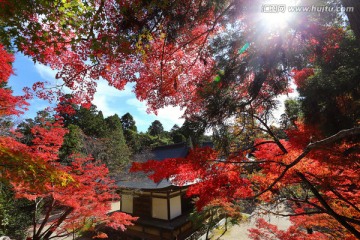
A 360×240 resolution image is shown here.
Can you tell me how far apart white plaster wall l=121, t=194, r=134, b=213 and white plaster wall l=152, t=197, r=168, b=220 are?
174cm

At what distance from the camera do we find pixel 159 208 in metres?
10.8

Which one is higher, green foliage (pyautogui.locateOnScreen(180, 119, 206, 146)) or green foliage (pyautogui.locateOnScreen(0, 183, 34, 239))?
green foliage (pyautogui.locateOnScreen(180, 119, 206, 146))

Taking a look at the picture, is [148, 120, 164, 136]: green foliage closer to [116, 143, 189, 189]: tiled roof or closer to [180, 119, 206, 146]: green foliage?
[116, 143, 189, 189]: tiled roof

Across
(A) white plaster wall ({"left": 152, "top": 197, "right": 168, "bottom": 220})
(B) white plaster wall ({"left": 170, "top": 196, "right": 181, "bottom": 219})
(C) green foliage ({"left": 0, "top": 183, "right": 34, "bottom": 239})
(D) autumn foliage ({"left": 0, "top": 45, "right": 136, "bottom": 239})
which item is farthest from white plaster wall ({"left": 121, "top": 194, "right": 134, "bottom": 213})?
(C) green foliage ({"left": 0, "top": 183, "right": 34, "bottom": 239})

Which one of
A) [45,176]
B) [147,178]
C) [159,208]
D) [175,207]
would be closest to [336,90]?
[45,176]

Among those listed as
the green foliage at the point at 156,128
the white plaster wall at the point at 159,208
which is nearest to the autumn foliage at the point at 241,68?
the white plaster wall at the point at 159,208

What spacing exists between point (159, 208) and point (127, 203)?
8.60ft

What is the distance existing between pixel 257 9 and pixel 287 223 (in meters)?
10.9

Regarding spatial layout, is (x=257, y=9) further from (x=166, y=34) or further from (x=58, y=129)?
(x=58, y=129)

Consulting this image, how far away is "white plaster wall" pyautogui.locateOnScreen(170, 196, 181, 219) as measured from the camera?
10.7m

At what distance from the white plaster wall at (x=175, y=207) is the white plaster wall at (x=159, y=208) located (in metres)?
0.34

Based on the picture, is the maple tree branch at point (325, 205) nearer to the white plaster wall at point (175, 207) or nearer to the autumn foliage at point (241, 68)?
the autumn foliage at point (241, 68)

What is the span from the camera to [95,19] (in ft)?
11.1

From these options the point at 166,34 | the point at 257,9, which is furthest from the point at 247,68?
the point at 166,34
